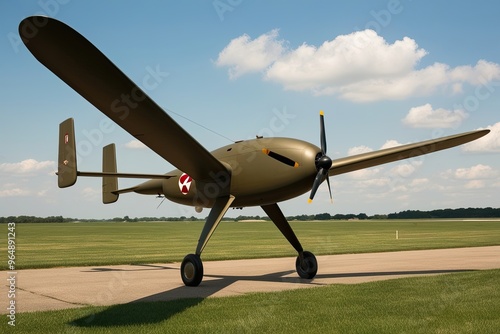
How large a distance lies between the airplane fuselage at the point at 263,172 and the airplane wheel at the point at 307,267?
2798 mm

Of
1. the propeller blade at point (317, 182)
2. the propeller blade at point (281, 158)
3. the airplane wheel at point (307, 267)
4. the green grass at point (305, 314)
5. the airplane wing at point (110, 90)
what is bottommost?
the green grass at point (305, 314)

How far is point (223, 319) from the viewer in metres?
8.59

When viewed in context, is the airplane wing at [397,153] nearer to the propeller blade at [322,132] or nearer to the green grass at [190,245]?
the propeller blade at [322,132]

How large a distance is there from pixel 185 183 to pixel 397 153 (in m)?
6.09

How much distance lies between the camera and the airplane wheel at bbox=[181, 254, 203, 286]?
13.1 m

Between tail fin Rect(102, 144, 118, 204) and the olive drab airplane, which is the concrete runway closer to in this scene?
the olive drab airplane

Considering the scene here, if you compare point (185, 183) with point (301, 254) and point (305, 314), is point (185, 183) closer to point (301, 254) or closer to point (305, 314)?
point (301, 254)

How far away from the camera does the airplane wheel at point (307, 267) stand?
48.7 feet

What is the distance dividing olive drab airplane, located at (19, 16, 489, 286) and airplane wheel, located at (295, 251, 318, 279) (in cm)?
3

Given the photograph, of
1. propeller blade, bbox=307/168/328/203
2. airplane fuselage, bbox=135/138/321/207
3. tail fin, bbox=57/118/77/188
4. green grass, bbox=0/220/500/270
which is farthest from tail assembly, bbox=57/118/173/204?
propeller blade, bbox=307/168/328/203

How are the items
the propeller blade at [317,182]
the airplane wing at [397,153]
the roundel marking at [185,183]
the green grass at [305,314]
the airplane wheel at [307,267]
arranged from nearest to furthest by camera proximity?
1. the green grass at [305,314]
2. the propeller blade at [317,182]
3. the airplane wing at [397,153]
4. the roundel marking at [185,183]
5. the airplane wheel at [307,267]

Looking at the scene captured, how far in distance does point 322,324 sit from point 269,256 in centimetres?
1482

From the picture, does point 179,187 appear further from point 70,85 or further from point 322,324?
point 322,324

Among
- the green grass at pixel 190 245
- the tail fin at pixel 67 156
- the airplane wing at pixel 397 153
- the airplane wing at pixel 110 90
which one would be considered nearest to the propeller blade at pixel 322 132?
the airplane wing at pixel 397 153
